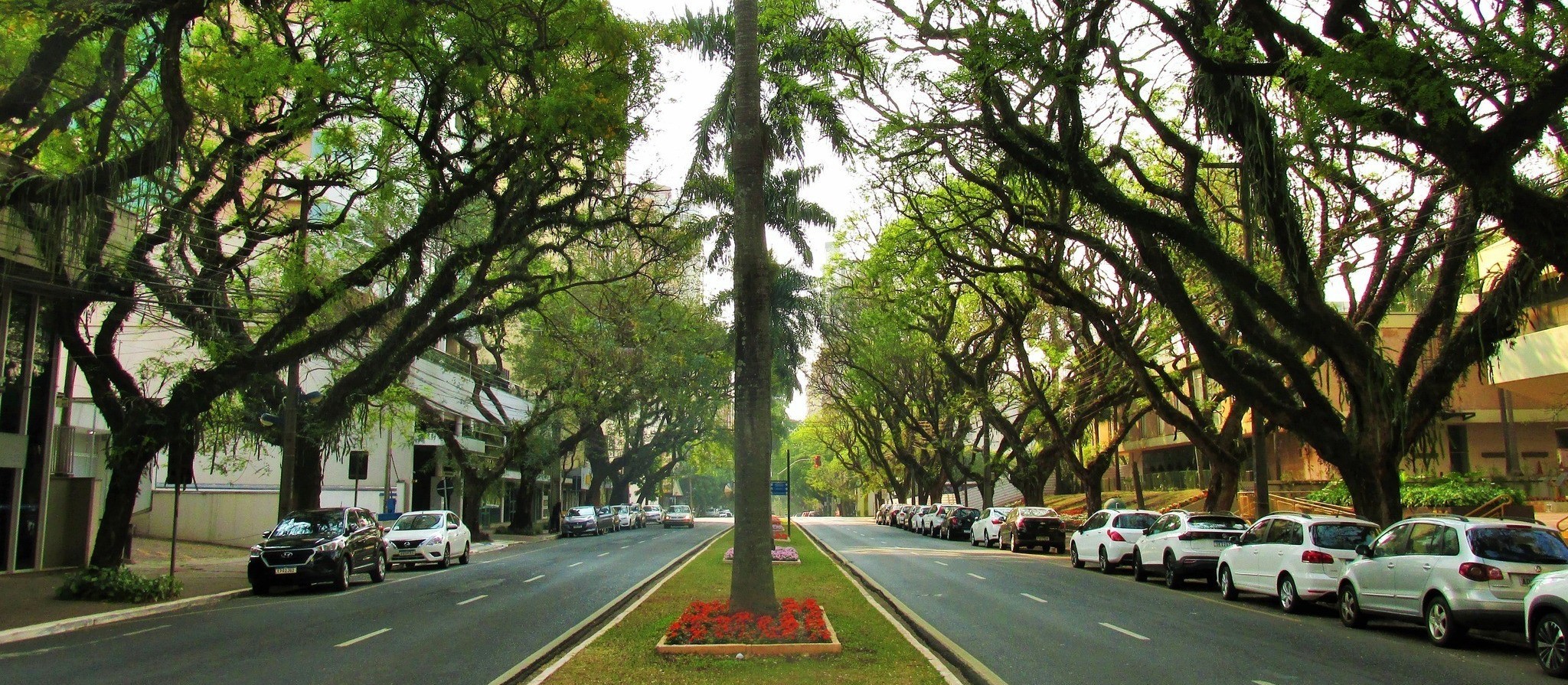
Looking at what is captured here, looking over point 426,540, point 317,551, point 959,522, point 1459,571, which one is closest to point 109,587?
point 317,551

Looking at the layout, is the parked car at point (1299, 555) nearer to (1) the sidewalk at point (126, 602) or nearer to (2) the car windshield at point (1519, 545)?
(2) the car windshield at point (1519, 545)

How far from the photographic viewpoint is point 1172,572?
1947 cm

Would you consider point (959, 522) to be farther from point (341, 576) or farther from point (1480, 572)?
point (1480, 572)

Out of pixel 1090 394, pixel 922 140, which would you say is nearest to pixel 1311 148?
pixel 922 140

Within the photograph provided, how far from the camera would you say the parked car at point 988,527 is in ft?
117

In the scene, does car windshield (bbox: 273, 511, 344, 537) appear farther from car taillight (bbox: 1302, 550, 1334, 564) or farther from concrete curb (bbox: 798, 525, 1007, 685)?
car taillight (bbox: 1302, 550, 1334, 564)

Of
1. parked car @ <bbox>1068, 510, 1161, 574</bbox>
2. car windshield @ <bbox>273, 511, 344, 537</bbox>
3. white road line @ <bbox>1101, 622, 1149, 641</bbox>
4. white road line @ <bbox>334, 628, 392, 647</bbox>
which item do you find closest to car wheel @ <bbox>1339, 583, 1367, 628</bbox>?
white road line @ <bbox>1101, 622, 1149, 641</bbox>

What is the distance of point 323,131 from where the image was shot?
17.4 metres

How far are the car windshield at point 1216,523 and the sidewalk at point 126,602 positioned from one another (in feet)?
58.2

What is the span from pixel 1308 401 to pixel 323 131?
17.2 meters

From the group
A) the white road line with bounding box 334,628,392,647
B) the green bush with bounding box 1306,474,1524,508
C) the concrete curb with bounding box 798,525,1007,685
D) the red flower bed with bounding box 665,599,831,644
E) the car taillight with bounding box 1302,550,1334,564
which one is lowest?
the white road line with bounding box 334,628,392,647

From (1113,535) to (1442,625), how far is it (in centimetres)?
1194

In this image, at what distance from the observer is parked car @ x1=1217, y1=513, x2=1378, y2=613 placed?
47.6 ft

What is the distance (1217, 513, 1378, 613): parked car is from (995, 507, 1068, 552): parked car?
1590cm
